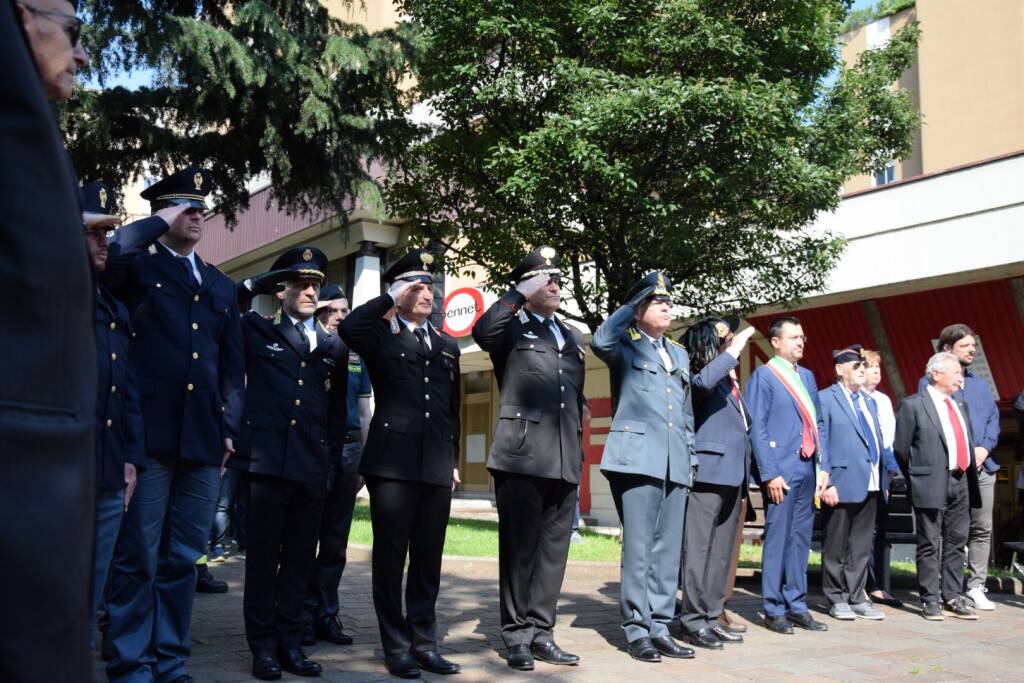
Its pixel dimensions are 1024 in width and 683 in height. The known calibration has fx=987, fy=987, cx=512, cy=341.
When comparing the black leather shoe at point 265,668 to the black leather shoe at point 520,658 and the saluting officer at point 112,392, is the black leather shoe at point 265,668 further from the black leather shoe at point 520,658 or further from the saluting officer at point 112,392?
the black leather shoe at point 520,658

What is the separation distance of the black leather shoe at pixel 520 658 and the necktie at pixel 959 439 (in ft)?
15.4

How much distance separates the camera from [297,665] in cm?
496

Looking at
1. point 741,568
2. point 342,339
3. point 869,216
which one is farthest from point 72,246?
point 869,216

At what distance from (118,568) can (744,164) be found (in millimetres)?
9392

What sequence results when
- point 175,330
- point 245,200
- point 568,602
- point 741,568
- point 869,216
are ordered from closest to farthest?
point 175,330
point 568,602
point 741,568
point 245,200
point 869,216

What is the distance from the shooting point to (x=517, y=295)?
573 centimetres

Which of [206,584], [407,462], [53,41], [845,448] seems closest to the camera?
[53,41]

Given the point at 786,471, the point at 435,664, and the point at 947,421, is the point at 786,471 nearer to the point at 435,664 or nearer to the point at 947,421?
the point at 947,421

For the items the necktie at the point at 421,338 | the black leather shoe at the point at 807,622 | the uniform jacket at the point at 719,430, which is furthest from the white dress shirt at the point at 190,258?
the black leather shoe at the point at 807,622

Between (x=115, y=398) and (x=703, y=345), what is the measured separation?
13.2 ft

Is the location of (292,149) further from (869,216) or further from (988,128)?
(988,128)

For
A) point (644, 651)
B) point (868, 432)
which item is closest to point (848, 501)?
point (868, 432)

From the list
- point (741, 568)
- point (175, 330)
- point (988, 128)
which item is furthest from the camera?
point (988, 128)

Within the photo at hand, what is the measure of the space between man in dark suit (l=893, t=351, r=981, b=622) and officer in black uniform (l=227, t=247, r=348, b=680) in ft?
16.8
